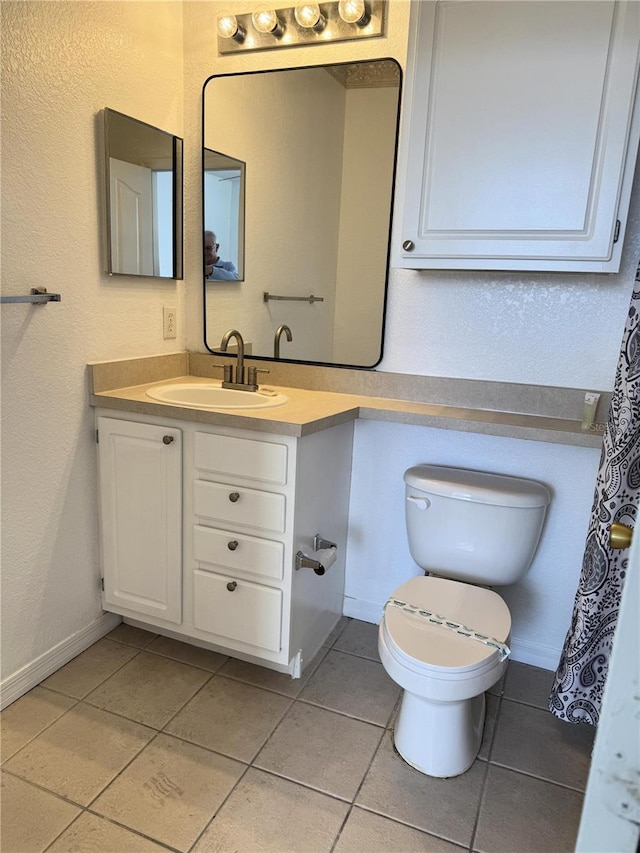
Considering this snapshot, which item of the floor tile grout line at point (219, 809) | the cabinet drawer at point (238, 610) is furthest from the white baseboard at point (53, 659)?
the floor tile grout line at point (219, 809)

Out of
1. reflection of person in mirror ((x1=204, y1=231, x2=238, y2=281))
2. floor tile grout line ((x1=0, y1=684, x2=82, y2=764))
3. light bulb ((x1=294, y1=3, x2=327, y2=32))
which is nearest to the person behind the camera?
floor tile grout line ((x1=0, y1=684, x2=82, y2=764))

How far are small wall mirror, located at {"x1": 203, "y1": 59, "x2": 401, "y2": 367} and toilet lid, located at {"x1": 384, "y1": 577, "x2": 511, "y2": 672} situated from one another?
805 mm

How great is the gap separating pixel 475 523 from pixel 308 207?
1218mm

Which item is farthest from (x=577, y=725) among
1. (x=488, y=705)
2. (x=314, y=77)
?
(x=314, y=77)

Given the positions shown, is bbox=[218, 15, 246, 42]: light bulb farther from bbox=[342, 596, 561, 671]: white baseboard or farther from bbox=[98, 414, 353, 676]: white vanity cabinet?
bbox=[342, 596, 561, 671]: white baseboard

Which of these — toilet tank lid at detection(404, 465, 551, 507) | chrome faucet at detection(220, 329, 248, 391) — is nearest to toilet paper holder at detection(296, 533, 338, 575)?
toilet tank lid at detection(404, 465, 551, 507)

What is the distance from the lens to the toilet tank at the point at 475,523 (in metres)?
1.68

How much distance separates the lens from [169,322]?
7.12 ft

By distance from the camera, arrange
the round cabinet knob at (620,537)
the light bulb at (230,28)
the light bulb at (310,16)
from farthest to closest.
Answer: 1. the light bulb at (230,28)
2. the light bulb at (310,16)
3. the round cabinet knob at (620,537)

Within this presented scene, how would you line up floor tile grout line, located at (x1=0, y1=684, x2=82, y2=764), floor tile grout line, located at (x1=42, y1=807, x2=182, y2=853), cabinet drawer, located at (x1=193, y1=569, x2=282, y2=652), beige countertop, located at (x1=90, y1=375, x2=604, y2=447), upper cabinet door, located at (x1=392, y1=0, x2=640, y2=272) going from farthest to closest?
1. cabinet drawer, located at (x1=193, y1=569, x2=282, y2=652)
2. beige countertop, located at (x1=90, y1=375, x2=604, y2=447)
3. floor tile grout line, located at (x1=0, y1=684, x2=82, y2=764)
4. upper cabinet door, located at (x1=392, y1=0, x2=640, y2=272)
5. floor tile grout line, located at (x1=42, y1=807, x2=182, y2=853)

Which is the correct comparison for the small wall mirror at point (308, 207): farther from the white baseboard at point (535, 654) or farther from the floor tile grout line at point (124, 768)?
the floor tile grout line at point (124, 768)

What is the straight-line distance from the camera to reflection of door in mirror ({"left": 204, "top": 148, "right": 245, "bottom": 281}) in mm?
2082

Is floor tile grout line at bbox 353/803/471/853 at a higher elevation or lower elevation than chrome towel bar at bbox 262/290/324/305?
lower

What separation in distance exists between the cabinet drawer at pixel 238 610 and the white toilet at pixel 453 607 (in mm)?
347
